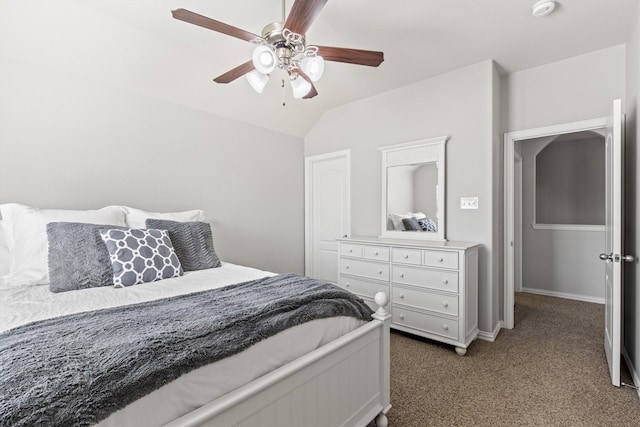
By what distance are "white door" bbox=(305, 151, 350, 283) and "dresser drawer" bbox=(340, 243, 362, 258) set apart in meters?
0.57

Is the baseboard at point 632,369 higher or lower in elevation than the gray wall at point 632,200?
lower

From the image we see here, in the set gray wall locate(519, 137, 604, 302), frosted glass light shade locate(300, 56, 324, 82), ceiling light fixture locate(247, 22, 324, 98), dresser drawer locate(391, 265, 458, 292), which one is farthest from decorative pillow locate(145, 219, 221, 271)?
gray wall locate(519, 137, 604, 302)

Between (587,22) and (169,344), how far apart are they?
3212 mm

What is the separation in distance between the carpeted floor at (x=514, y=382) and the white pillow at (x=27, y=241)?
212 cm

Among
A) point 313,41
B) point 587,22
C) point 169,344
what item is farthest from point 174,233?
point 587,22

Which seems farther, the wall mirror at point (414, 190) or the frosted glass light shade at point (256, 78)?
the wall mirror at point (414, 190)

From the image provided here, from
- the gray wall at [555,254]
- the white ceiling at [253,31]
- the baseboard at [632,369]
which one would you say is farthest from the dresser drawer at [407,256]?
the gray wall at [555,254]

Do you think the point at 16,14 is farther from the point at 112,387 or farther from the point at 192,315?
the point at 112,387

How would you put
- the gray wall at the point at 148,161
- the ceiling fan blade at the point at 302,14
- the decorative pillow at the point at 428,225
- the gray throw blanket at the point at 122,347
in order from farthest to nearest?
the decorative pillow at the point at 428,225 < the gray wall at the point at 148,161 < the ceiling fan blade at the point at 302,14 < the gray throw blanket at the point at 122,347

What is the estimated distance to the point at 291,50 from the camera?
5.93 ft

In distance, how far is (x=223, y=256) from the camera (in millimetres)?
3256

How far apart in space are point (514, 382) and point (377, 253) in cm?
140

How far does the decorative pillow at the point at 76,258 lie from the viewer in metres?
1.63

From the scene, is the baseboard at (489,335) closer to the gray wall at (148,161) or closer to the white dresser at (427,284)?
the white dresser at (427,284)
